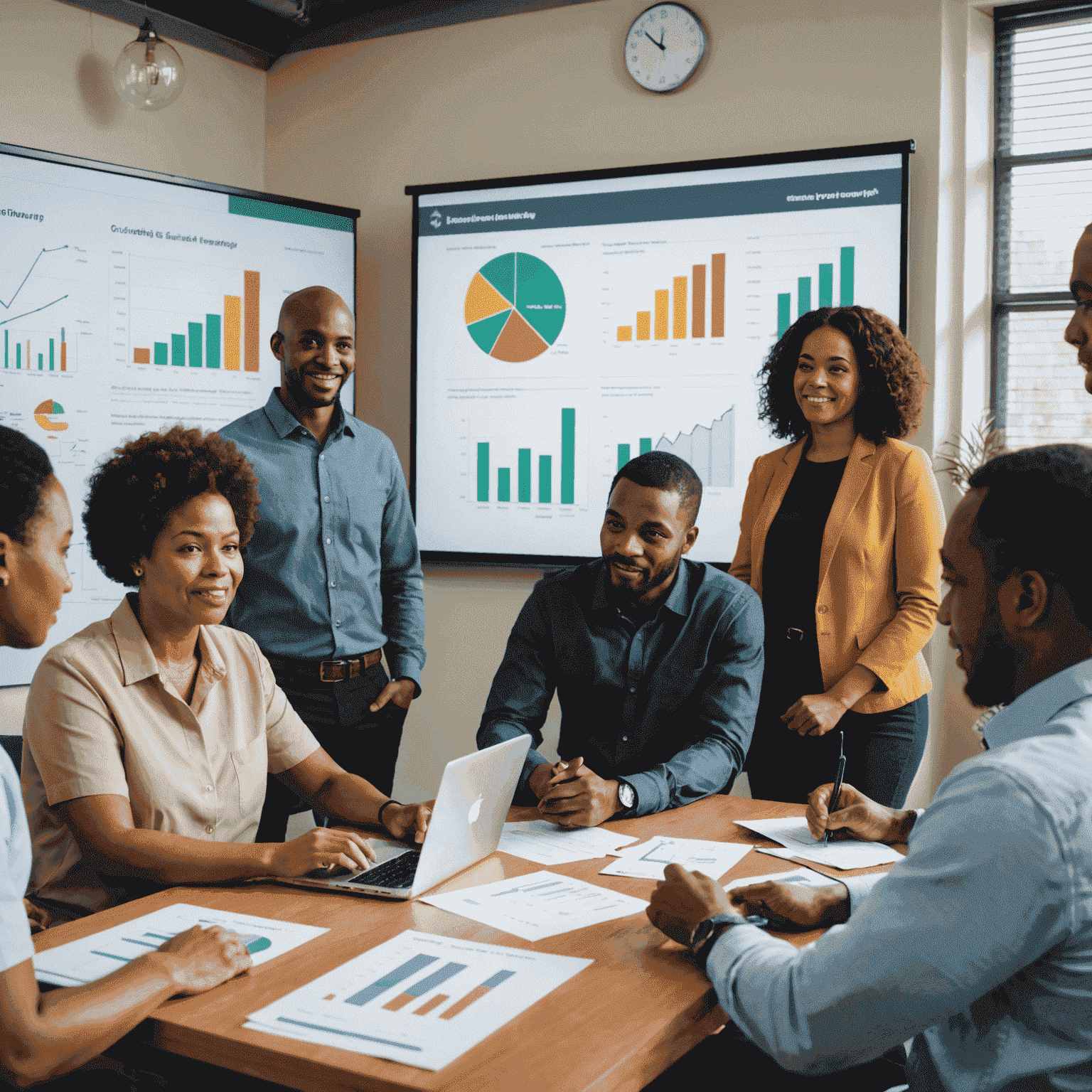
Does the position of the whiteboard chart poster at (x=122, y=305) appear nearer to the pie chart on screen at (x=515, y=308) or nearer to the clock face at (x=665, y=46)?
the pie chart on screen at (x=515, y=308)

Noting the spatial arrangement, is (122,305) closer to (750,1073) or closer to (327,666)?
(327,666)

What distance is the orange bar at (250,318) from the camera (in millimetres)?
4070

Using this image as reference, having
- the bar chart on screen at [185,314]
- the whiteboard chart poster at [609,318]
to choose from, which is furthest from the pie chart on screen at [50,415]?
the whiteboard chart poster at [609,318]

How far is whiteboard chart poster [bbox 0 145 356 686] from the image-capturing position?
3.51 m

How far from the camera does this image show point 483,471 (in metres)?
4.21

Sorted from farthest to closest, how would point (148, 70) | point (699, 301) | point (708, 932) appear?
point (699, 301)
point (148, 70)
point (708, 932)

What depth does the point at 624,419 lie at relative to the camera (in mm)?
3990


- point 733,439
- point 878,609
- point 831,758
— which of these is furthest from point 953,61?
point 831,758

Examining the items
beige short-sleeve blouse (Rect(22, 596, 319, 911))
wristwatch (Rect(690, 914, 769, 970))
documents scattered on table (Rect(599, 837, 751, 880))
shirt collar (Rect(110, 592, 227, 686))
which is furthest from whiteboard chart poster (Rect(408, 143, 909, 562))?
wristwatch (Rect(690, 914, 769, 970))

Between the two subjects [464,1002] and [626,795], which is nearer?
[464,1002]

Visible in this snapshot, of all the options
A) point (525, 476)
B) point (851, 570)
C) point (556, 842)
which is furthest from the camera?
point (525, 476)

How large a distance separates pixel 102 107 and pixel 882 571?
3.19 meters

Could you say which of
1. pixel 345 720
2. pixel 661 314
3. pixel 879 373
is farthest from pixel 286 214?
pixel 879 373

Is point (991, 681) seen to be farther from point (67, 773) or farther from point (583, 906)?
point (67, 773)
